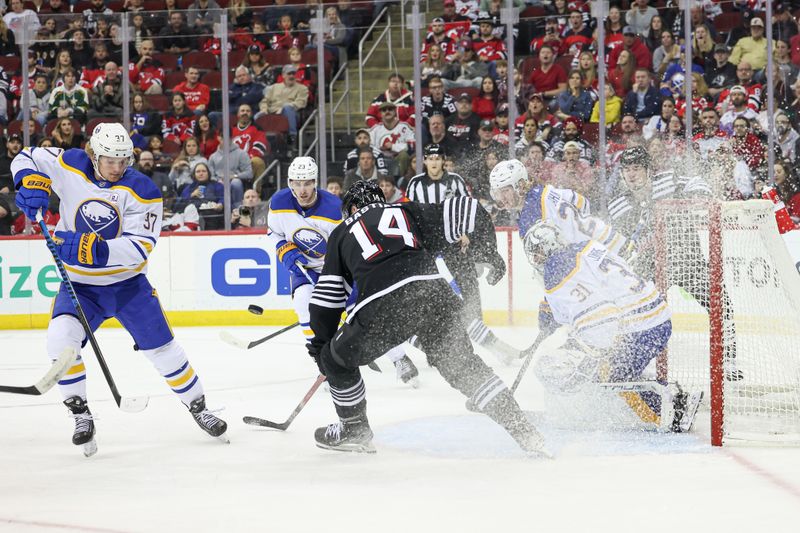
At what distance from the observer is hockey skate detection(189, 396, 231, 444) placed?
12.6ft

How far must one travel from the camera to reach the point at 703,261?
439cm

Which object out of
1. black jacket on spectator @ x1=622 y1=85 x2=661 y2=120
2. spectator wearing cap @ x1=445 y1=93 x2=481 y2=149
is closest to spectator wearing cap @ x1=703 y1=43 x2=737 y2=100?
black jacket on spectator @ x1=622 y1=85 x2=661 y2=120

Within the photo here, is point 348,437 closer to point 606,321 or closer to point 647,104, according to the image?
point 606,321

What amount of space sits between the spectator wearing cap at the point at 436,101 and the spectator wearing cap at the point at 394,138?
0.53 ft

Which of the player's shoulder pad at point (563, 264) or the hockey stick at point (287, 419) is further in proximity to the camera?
the hockey stick at point (287, 419)

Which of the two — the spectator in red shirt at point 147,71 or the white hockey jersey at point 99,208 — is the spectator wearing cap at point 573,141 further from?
the white hockey jersey at point 99,208

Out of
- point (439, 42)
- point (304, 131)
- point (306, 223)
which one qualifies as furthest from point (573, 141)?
point (306, 223)

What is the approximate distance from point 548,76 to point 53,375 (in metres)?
4.61

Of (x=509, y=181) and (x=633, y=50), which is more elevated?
(x=633, y=50)

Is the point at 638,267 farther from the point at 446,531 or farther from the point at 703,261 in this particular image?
the point at 446,531

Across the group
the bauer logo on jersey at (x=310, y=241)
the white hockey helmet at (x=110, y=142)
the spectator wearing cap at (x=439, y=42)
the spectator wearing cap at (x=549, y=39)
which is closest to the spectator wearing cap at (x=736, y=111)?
the spectator wearing cap at (x=549, y=39)

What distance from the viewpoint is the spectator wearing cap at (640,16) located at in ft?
23.4

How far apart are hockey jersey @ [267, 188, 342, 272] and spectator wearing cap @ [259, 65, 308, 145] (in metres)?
2.69

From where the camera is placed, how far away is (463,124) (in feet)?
23.9
